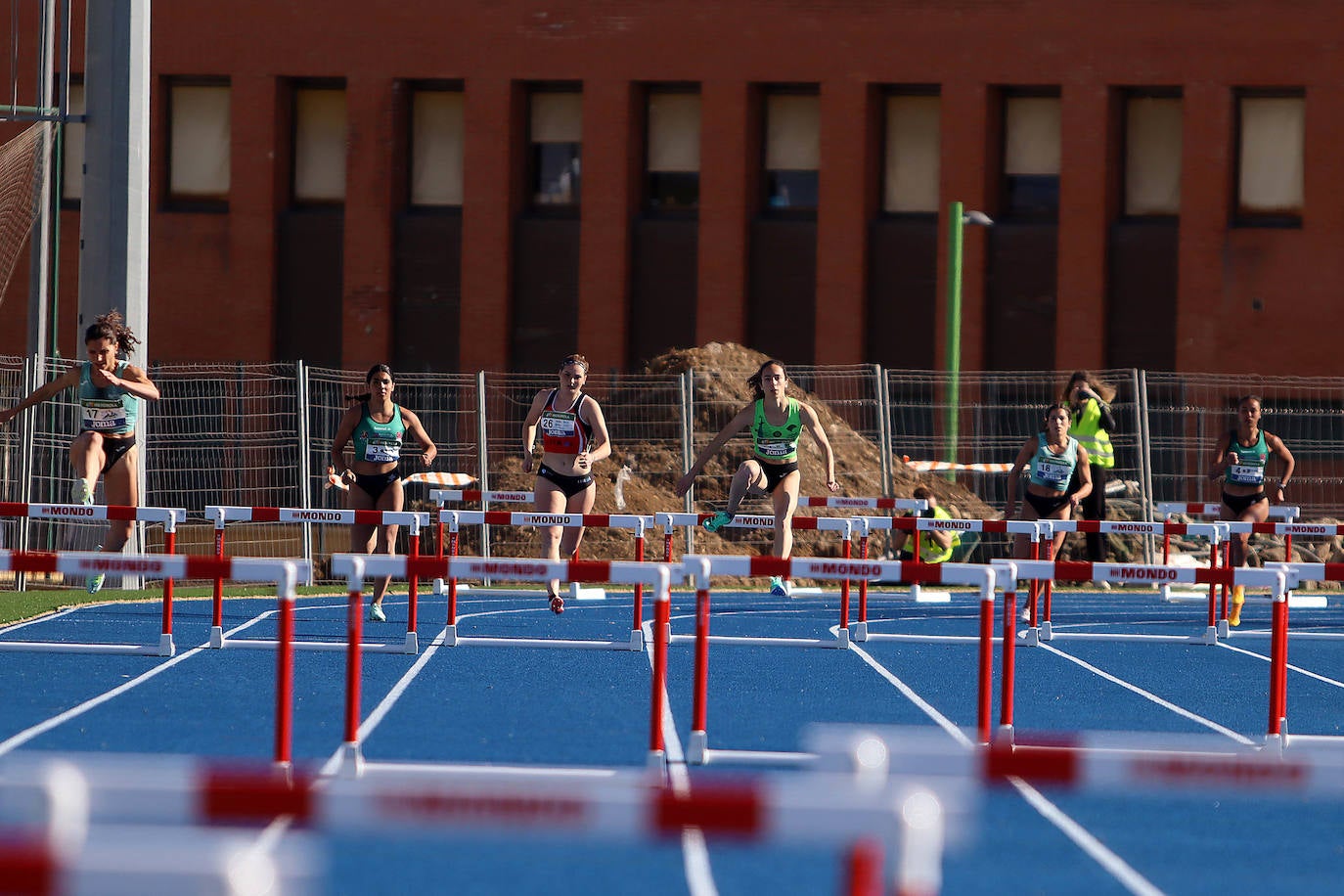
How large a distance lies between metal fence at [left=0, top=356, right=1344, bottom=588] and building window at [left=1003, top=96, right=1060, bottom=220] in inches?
144

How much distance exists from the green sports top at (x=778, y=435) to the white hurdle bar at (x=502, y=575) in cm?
527

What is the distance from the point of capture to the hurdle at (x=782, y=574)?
7.98 meters

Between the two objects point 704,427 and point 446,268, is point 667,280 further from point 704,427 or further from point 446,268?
point 704,427

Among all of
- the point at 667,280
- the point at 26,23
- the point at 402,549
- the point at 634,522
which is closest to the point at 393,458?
the point at 634,522

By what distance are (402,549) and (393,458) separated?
384 inches

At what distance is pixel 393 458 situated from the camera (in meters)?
13.5

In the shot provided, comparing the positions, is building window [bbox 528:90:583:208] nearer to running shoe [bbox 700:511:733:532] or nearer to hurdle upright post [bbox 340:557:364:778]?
running shoe [bbox 700:511:733:532]

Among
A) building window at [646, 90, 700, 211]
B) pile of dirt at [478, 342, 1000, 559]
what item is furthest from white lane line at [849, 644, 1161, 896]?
building window at [646, 90, 700, 211]

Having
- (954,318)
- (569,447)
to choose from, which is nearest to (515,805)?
(569,447)

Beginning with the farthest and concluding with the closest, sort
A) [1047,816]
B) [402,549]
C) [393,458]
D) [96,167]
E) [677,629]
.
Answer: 1. [402,549]
2. [96,167]
3. [677,629]
4. [393,458]
5. [1047,816]

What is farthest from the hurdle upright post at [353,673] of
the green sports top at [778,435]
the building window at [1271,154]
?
the building window at [1271,154]

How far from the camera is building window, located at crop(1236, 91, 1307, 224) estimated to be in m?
32.6

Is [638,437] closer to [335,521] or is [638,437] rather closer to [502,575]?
[335,521]

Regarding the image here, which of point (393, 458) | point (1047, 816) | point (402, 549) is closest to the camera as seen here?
point (1047, 816)
